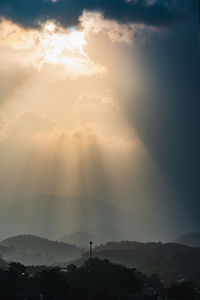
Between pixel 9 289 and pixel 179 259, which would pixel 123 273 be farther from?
pixel 179 259

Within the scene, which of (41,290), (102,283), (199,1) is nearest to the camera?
(199,1)

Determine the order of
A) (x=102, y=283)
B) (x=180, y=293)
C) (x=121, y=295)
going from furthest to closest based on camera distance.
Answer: (x=102, y=283) → (x=121, y=295) → (x=180, y=293)

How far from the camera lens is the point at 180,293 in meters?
67.6

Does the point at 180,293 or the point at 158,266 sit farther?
the point at 158,266

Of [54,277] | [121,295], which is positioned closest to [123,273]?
[121,295]

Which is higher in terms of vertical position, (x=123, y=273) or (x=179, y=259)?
(x=179, y=259)

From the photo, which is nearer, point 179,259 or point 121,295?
point 121,295

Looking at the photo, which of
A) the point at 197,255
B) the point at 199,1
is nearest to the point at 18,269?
the point at 199,1

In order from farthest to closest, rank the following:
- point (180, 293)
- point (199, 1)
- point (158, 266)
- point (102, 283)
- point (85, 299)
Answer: point (158, 266) < point (102, 283) < point (180, 293) < point (85, 299) < point (199, 1)

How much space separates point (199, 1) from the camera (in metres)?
15.2

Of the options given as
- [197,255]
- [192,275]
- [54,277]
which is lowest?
[54,277]

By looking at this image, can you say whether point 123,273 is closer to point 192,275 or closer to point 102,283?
point 102,283

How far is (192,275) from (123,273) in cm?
8315

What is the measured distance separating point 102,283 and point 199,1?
8041cm
